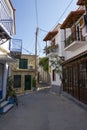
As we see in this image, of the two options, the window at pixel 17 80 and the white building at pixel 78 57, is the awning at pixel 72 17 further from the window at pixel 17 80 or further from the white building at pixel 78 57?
the window at pixel 17 80

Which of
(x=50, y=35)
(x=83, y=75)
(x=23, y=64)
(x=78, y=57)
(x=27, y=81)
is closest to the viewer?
(x=83, y=75)

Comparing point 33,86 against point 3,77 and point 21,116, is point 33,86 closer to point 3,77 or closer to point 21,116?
point 3,77

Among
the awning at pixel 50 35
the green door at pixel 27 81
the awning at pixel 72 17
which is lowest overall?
the green door at pixel 27 81

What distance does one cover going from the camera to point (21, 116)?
955cm

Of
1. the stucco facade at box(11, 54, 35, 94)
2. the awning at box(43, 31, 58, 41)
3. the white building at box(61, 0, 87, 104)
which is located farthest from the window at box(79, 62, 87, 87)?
the stucco facade at box(11, 54, 35, 94)

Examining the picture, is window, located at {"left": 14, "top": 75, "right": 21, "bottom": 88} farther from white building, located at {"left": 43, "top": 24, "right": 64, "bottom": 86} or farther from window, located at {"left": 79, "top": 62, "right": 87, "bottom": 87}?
window, located at {"left": 79, "top": 62, "right": 87, "bottom": 87}

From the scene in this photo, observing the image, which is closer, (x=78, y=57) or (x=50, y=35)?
(x=78, y=57)

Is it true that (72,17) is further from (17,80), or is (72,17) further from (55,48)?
(17,80)

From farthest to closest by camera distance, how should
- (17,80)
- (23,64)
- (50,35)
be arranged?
(23,64) → (17,80) → (50,35)

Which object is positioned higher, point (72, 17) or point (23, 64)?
point (72, 17)

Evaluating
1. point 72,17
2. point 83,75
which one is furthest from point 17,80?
point 83,75

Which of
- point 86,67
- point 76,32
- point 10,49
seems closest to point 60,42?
point 76,32

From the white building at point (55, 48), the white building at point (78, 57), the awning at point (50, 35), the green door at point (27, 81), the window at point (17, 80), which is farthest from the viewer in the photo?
the green door at point (27, 81)

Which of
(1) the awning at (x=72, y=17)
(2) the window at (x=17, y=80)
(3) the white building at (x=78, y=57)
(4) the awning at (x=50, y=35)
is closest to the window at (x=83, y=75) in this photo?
(3) the white building at (x=78, y=57)
